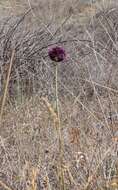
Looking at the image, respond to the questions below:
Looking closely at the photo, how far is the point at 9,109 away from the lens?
10.7 feet

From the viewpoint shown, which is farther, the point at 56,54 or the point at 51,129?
the point at 51,129

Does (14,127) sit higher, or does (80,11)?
(80,11)

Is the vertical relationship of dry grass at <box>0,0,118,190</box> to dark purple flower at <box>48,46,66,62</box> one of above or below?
→ below

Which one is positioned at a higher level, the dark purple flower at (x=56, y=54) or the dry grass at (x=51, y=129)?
the dark purple flower at (x=56, y=54)

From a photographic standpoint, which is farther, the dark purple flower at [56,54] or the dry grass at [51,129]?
the dry grass at [51,129]

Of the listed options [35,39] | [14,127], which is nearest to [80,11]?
[35,39]

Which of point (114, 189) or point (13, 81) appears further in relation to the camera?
point (13, 81)

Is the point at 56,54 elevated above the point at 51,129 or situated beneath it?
elevated above

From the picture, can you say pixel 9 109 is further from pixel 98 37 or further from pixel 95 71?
Answer: pixel 98 37

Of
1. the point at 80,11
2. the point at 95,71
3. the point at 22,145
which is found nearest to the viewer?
the point at 22,145

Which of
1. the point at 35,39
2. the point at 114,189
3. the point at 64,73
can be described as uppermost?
the point at 35,39

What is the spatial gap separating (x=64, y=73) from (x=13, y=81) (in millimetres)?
394

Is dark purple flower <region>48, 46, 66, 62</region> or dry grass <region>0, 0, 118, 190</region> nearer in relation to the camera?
dark purple flower <region>48, 46, 66, 62</region>

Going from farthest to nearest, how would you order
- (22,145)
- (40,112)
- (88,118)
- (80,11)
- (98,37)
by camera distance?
1. (80,11)
2. (98,37)
3. (40,112)
4. (88,118)
5. (22,145)
